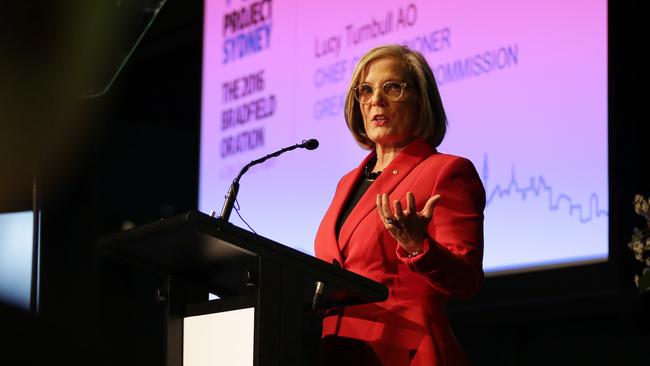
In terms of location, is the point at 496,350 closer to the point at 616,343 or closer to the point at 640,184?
the point at 616,343

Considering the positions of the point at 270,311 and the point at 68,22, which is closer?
the point at 270,311

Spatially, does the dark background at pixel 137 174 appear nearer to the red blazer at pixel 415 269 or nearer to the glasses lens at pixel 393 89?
the red blazer at pixel 415 269

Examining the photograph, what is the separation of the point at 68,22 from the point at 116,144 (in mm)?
1325

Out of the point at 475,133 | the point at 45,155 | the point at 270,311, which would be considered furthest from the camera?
the point at 45,155

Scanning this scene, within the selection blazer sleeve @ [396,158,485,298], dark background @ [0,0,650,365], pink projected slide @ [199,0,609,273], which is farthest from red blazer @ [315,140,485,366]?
pink projected slide @ [199,0,609,273]

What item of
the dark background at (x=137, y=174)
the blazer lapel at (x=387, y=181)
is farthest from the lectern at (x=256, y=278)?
Result: the dark background at (x=137, y=174)

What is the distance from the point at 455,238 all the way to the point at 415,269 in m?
0.15

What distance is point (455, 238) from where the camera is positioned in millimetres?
1864

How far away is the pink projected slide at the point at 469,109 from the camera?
316 centimetres

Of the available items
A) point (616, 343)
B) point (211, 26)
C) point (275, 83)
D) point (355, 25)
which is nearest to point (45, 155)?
point (211, 26)

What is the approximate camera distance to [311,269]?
167 cm

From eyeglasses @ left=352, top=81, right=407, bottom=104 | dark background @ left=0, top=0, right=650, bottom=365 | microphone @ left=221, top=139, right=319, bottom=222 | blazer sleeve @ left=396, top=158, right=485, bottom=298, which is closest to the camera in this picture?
blazer sleeve @ left=396, top=158, right=485, bottom=298

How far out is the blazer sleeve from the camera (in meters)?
1.74

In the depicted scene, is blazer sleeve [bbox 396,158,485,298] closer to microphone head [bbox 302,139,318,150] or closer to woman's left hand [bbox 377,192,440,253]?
woman's left hand [bbox 377,192,440,253]
